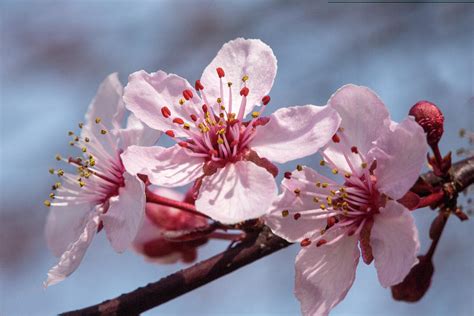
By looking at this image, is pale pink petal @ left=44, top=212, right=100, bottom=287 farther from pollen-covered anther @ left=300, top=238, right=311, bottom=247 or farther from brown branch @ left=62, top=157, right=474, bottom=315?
pollen-covered anther @ left=300, top=238, right=311, bottom=247

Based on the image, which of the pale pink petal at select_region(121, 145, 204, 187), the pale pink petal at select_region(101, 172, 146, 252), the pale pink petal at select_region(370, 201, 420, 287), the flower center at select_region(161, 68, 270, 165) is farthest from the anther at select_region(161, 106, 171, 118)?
the pale pink petal at select_region(370, 201, 420, 287)

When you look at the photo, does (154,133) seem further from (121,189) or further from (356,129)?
(356,129)

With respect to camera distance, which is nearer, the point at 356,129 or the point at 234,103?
the point at 356,129

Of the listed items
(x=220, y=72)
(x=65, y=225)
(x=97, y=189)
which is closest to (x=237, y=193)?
(x=220, y=72)

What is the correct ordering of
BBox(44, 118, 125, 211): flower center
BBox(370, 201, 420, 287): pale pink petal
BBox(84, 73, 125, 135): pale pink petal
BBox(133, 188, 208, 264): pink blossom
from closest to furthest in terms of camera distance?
1. BBox(370, 201, 420, 287): pale pink petal
2. BBox(44, 118, 125, 211): flower center
3. BBox(84, 73, 125, 135): pale pink petal
4. BBox(133, 188, 208, 264): pink blossom

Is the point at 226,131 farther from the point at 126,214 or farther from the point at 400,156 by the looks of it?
the point at 400,156

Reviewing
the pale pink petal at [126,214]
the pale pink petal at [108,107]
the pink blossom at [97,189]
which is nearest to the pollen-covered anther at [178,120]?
the pink blossom at [97,189]

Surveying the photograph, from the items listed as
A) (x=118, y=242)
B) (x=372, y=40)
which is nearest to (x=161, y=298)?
(x=118, y=242)
